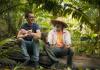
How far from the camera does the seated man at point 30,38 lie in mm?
8094

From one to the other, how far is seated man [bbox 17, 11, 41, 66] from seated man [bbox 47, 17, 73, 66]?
52cm

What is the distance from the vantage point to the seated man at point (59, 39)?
8.48 meters

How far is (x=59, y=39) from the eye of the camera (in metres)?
8.67

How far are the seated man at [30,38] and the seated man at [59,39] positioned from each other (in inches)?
20.4

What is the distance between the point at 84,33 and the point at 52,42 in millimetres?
4221

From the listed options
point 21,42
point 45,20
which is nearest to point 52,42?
point 21,42

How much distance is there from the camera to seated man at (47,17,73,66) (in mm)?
8477

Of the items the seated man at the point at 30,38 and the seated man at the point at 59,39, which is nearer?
the seated man at the point at 30,38

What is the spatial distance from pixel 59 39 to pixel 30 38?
0.84 meters

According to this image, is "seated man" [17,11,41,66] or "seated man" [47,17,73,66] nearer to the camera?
"seated man" [17,11,41,66]

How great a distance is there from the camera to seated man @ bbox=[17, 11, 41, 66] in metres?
8.09

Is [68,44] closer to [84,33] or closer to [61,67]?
[61,67]

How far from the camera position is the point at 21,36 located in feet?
26.6

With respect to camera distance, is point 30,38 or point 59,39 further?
point 59,39
